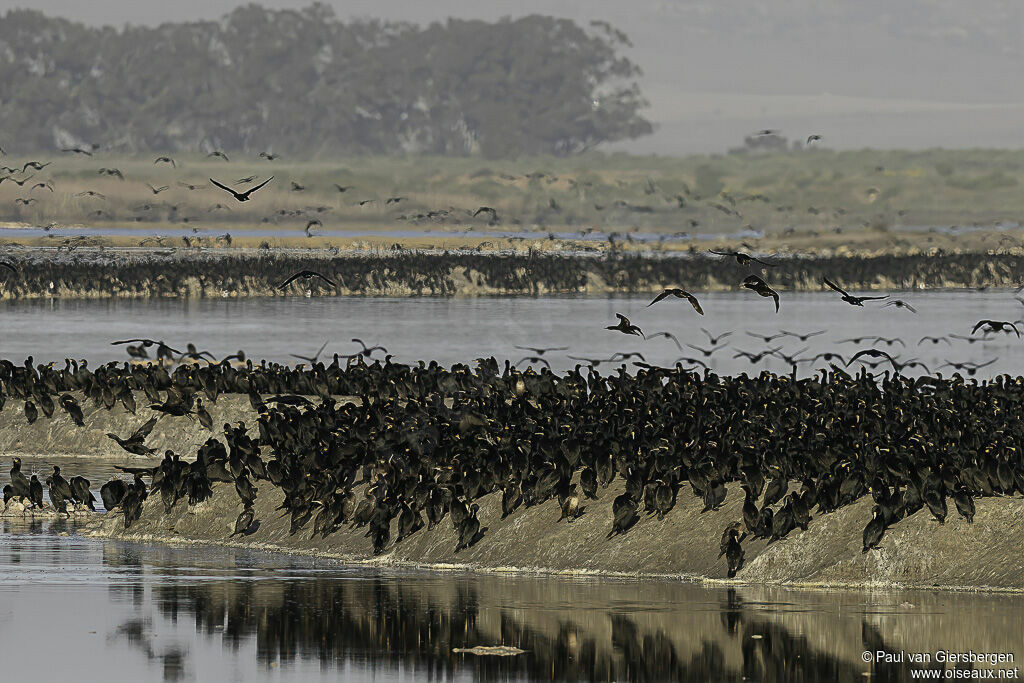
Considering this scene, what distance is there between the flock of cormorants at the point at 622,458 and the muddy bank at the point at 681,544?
167mm

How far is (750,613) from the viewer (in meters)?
18.7

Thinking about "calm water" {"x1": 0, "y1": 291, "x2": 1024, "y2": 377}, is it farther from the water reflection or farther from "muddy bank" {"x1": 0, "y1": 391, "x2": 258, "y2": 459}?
the water reflection

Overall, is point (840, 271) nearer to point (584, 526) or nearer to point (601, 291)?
point (601, 291)

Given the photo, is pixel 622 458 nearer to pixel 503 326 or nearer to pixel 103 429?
pixel 103 429

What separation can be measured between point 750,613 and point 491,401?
10520 mm

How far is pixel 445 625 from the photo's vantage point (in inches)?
715

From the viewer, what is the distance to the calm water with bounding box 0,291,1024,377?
59.0 meters

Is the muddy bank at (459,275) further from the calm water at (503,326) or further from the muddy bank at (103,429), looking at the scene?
the muddy bank at (103,429)

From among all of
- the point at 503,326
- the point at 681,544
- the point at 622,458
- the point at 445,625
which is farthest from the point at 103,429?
the point at 503,326

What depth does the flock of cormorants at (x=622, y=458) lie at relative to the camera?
20984 millimetres

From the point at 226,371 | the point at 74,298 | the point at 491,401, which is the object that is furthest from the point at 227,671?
the point at 74,298

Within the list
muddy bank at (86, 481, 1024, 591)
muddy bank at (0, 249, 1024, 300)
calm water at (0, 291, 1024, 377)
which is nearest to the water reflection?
muddy bank at (86, 481, 1024, 591)

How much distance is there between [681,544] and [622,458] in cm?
199

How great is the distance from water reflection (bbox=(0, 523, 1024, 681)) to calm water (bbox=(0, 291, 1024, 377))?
30562mm
